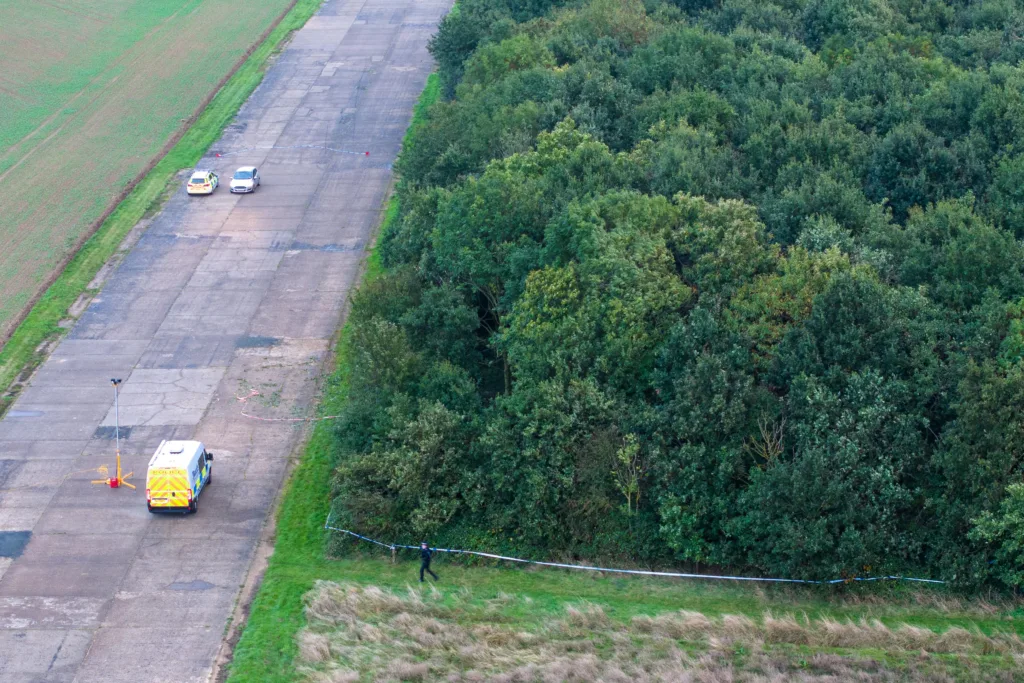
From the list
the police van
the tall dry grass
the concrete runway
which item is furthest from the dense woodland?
the police van

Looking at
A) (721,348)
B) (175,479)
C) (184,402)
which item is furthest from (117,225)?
(721,348)

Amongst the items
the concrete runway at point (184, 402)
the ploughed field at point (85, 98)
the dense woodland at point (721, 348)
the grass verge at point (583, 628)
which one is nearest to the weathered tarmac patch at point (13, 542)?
the concrete runway at point (184, 402)

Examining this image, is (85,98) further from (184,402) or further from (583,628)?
(583,628)

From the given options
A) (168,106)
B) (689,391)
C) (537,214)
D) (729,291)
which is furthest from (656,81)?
(168,106)

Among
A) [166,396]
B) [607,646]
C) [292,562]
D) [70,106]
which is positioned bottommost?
[70,106]

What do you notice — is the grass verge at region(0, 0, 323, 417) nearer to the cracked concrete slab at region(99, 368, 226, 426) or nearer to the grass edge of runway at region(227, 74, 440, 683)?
the cracked concrete slab at region(99, 368, 226, 426)

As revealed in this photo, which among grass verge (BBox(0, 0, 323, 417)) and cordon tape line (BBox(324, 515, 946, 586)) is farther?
grass verge (BBox(0, 0, 323, 417))
